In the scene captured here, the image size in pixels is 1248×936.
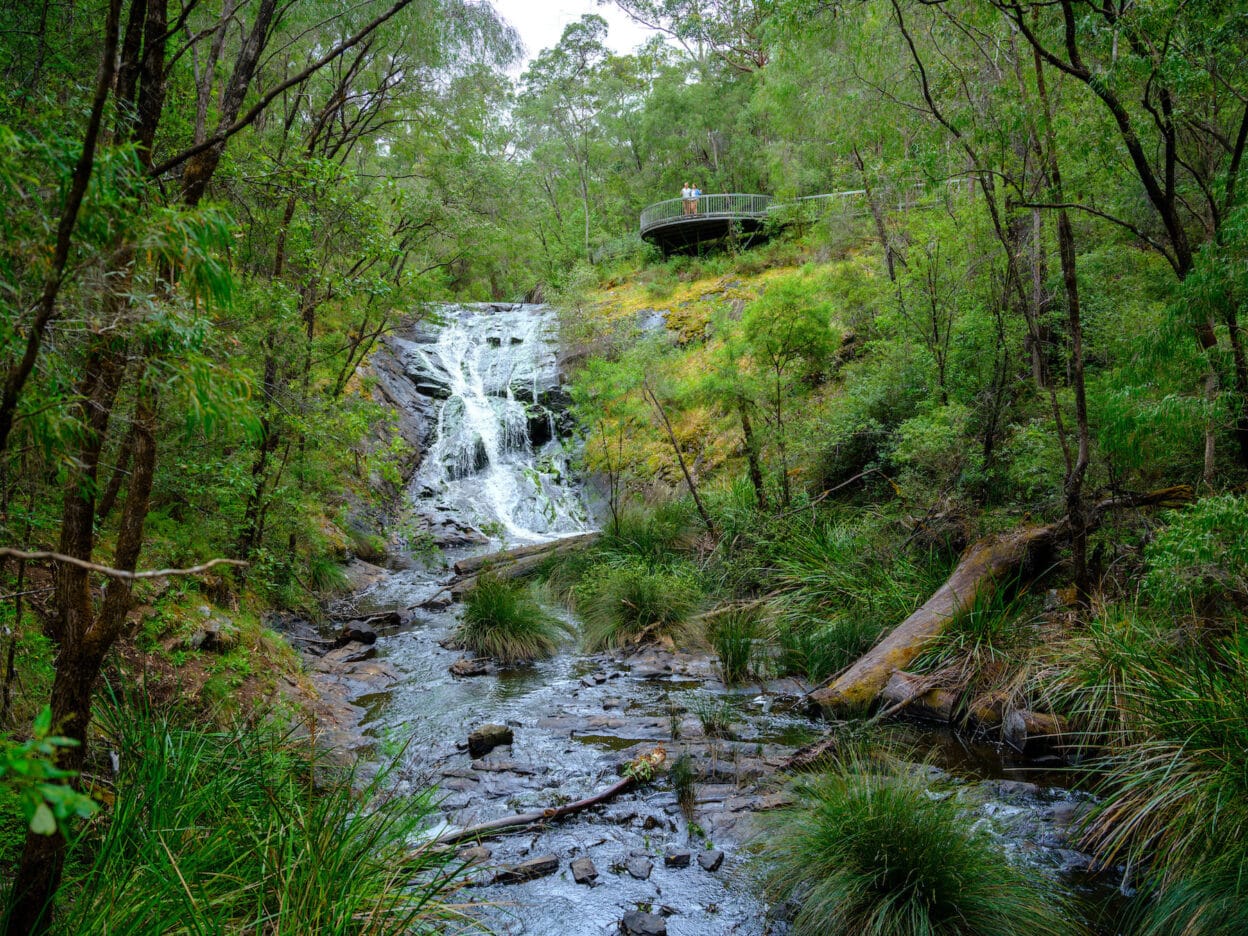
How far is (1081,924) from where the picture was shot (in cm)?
346

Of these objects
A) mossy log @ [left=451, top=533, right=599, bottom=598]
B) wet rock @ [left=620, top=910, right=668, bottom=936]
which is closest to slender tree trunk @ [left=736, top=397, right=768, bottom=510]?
mossy log @ [left=451, top=533, right=599, bottom=598]

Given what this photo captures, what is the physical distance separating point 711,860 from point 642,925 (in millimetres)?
697

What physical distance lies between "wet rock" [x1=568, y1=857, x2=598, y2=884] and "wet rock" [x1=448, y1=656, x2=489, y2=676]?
4.28 m

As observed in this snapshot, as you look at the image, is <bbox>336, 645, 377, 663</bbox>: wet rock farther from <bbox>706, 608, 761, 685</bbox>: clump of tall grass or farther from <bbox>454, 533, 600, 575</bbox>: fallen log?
<bbox>706, 608, 761, 685</bbox>: clump of tall grass

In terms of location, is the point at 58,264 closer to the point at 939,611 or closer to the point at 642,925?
the point at 642,925

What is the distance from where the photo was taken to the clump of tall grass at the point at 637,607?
935 cm

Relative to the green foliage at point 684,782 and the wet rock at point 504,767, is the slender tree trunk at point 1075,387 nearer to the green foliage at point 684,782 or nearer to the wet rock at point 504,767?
the green foliage at point 684,782

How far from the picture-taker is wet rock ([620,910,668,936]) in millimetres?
3650

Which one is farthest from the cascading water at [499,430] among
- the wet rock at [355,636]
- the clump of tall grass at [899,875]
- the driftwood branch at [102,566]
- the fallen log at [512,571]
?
the driftwood branch at [102,566]

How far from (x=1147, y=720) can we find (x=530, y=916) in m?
3.84

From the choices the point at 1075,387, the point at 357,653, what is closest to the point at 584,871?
the point at 357,653

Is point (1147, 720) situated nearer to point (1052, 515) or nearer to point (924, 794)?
point (924, 794)

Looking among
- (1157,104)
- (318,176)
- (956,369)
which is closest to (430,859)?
(318,176)

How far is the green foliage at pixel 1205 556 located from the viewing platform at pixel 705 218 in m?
21.8
